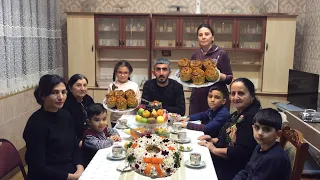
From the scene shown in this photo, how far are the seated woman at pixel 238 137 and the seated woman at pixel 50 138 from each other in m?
0.87

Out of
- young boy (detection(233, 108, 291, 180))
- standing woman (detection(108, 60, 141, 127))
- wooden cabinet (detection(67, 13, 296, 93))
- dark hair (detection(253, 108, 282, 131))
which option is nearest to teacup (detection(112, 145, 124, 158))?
young boy (detection(233, 108, 291, 180))

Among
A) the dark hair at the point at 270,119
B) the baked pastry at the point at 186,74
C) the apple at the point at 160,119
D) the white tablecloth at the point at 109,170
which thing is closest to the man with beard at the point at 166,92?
the baked pastry at the point at 186,74

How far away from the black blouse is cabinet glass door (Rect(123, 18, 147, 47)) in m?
2.67

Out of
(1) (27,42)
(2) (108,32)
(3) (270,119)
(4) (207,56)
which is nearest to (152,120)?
(3) (270,119)

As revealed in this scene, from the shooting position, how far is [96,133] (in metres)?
2.21

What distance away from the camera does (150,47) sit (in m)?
4.60

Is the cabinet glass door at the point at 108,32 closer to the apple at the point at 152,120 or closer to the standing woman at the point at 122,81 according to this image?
the standing woman at the point at 122,81

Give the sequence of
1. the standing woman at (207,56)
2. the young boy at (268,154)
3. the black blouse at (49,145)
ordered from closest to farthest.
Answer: the young boy at (268,154)
the black blouse at (49,145)
the standing woman at (207,56)

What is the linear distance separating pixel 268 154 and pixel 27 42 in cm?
290

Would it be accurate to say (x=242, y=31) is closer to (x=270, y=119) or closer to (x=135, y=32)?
(x=135, y=32)

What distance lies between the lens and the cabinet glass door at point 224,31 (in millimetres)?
4516

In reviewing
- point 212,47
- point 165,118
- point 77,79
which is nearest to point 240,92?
point 165,118

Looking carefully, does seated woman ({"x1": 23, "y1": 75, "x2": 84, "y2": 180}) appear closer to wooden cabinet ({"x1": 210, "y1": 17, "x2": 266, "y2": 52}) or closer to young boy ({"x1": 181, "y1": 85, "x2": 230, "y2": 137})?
young boy ({"x1": 181, "y1": 85, "x2": 230, "y2": 137})

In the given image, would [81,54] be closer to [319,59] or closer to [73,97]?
[73,97]
